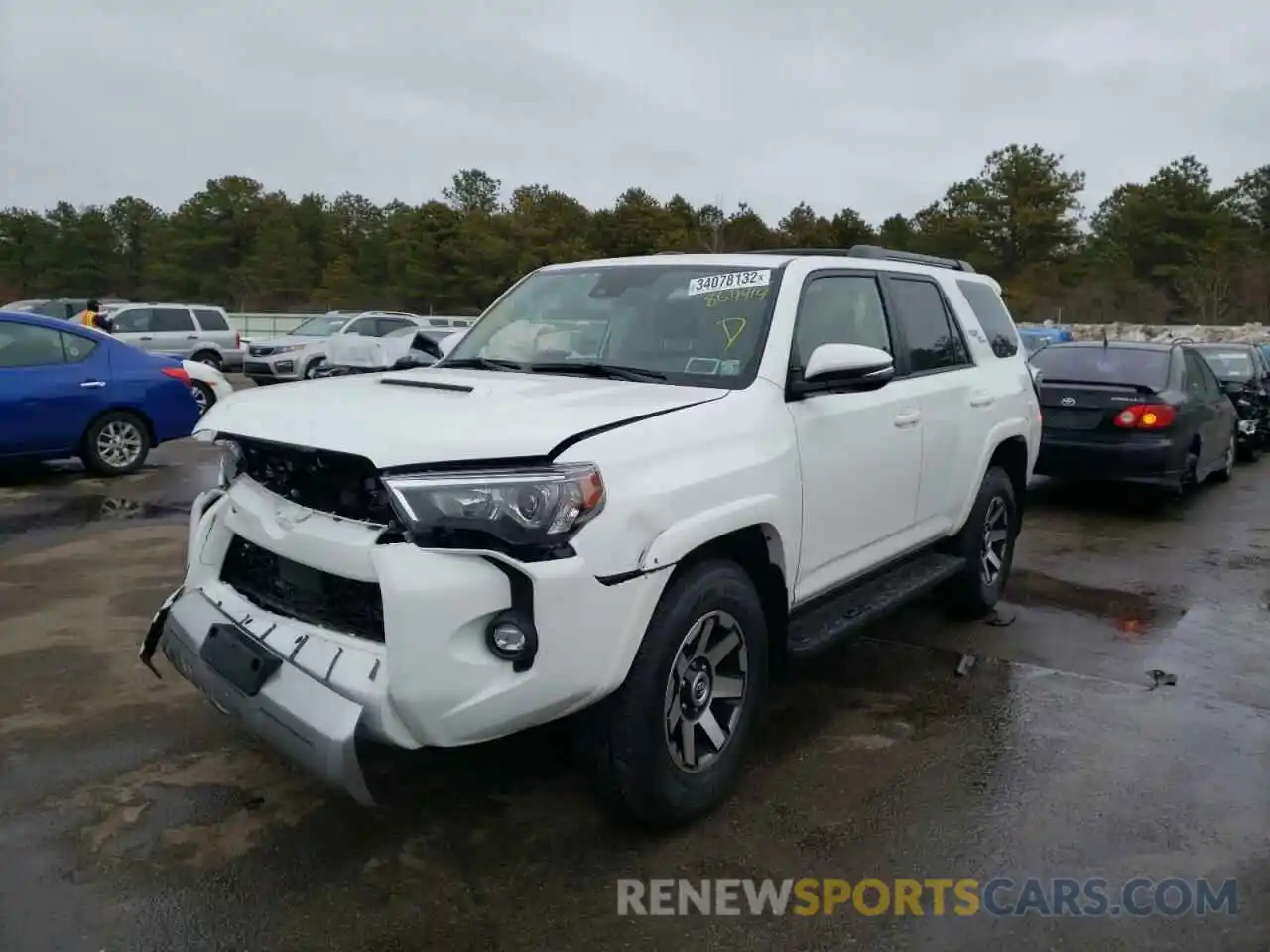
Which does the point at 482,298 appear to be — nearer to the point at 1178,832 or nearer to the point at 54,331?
the point at 54,331

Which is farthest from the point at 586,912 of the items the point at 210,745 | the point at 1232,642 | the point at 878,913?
the point at 1232,642

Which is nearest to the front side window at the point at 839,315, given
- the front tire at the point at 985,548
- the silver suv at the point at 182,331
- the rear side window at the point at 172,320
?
the front tire at the point at 985,548

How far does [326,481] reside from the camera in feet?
10.5

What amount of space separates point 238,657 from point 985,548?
163 inches

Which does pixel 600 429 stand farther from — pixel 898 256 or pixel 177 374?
pixel 177 374

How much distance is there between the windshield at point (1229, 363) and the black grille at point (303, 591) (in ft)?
45.4

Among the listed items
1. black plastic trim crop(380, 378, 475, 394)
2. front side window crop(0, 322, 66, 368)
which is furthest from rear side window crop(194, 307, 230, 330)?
black plastic trim crop(380, 378, 475, 394)

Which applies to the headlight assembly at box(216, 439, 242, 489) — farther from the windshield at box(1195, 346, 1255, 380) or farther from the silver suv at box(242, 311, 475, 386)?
the silver suv at box(242, 311, 475, 386)

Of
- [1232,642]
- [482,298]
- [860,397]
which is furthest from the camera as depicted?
[482,298]

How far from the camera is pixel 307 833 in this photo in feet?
11.1

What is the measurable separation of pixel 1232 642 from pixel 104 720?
5672 mm

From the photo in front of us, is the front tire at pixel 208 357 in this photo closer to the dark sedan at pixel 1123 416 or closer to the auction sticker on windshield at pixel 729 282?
the dark sedan at pixel 1123 416

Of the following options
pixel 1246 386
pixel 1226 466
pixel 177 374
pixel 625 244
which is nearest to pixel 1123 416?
pixel 1226 466

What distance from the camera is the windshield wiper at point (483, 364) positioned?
433cm
